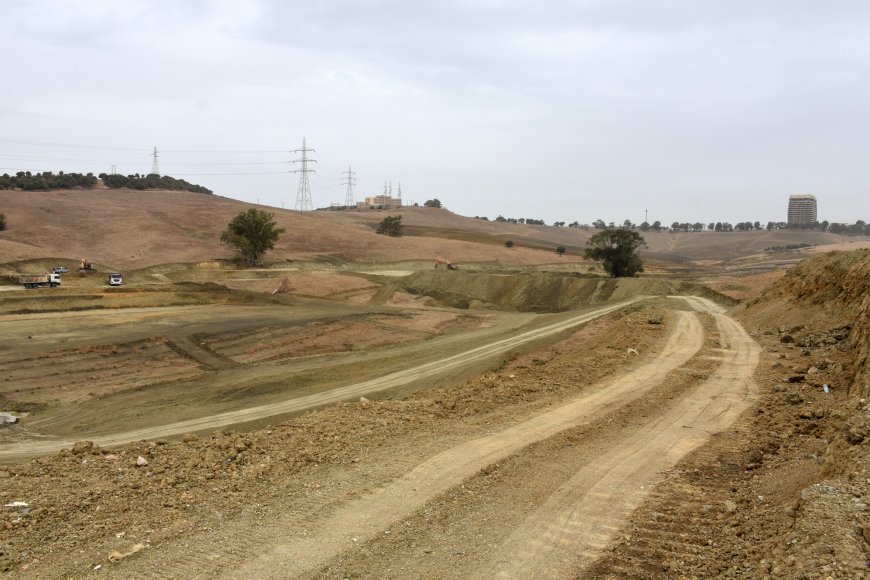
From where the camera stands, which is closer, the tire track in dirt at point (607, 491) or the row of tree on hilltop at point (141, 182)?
the tire track in dirt at point (607, 491)

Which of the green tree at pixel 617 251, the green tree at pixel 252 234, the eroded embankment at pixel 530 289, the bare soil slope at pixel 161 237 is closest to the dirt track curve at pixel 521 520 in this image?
the eroded embankment at pixel 530 289

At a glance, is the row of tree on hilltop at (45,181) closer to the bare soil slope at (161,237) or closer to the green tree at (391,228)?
the bare soil slope at (161,237)

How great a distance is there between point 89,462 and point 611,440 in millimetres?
9984

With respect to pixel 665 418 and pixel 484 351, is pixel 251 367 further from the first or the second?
pixel 665 418

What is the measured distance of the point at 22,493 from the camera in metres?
9.61

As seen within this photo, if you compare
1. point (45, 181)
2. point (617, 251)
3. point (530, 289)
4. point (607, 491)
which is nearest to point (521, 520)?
point (607, 491)

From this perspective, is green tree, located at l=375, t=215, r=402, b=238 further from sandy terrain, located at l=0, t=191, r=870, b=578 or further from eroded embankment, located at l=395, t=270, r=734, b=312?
sandy terrain, located at l=0, t=191, r=870, b=578

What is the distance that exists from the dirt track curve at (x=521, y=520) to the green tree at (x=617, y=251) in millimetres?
52621

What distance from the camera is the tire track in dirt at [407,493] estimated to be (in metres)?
8.16

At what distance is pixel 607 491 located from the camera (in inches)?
406

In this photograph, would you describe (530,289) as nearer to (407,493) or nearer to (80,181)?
(407,493)

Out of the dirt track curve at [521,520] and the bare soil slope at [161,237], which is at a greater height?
the bare soil slope at [161,237]

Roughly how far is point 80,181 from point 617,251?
433ft

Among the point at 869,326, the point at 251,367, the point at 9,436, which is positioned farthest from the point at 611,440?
the point at 251,367
